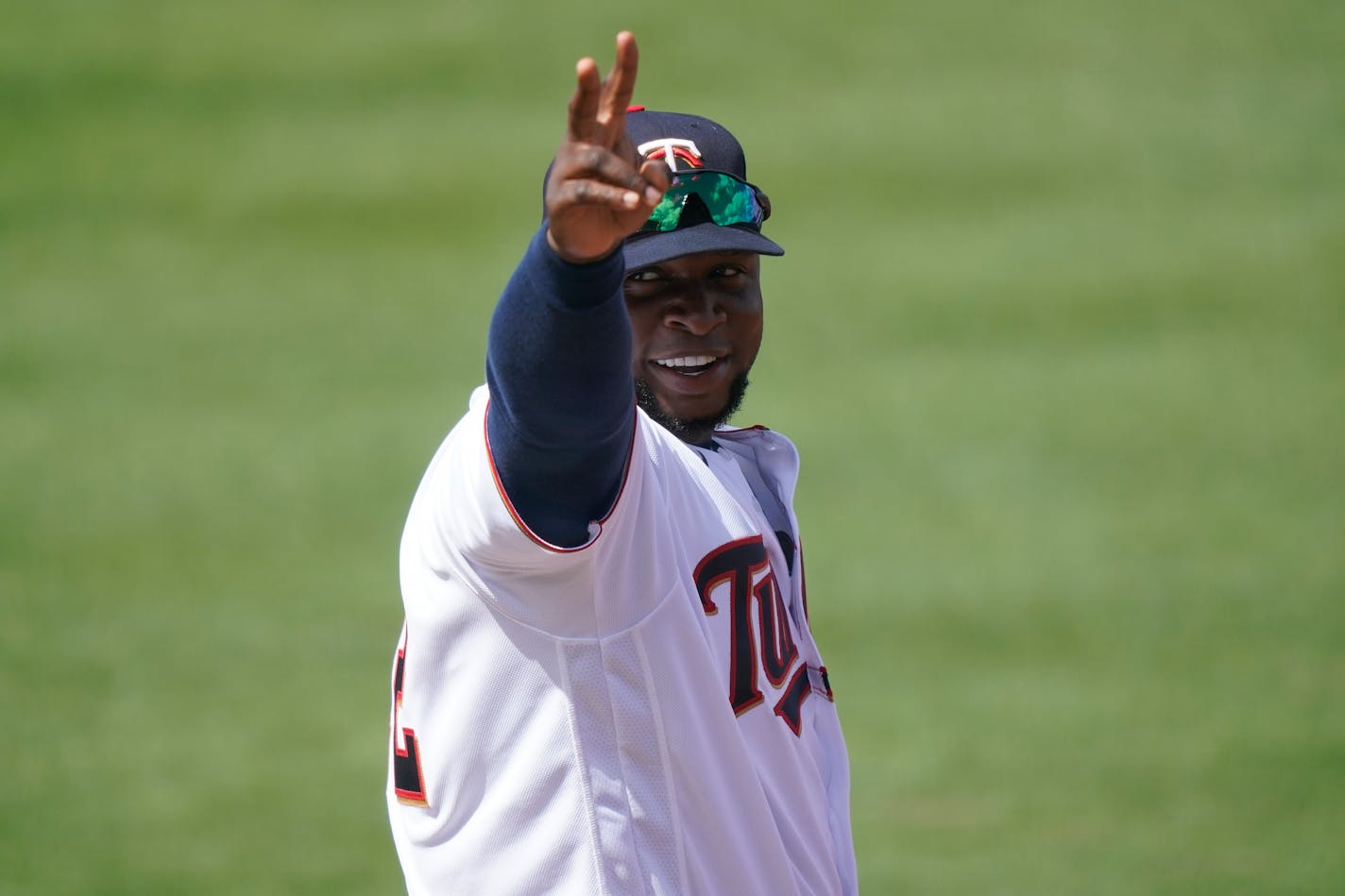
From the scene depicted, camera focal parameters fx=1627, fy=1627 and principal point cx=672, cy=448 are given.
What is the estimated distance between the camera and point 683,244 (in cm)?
241

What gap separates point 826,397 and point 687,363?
23.6ft

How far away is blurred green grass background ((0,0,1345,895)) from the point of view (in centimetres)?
643

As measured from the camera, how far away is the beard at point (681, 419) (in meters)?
2.50

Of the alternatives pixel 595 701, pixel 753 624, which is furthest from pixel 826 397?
pixel 595 701

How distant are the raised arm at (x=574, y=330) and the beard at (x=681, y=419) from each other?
27.8 inches

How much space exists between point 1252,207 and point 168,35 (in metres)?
8.55

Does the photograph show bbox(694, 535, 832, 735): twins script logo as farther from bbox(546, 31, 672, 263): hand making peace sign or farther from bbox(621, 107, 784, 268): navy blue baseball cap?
bbox(546, 31, 672, 263): hand making peace sign

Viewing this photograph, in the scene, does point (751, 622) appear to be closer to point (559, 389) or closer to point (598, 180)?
point (559, 389)

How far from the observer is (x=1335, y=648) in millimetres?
7332

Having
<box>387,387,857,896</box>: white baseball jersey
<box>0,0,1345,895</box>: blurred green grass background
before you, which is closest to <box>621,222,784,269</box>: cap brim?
<box>387,387,857,896</box>: white baseball jersey

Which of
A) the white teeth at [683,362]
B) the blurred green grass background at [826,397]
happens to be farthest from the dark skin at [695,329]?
the blurred green grass background at [826,397]

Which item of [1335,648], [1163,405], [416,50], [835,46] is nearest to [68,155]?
[416,50]

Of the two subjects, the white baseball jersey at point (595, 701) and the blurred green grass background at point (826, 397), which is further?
the blurred green grass background at point (826, 397)

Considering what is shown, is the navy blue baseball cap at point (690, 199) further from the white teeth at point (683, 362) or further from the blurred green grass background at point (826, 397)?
the blurred green grass background at point (826, 397)
